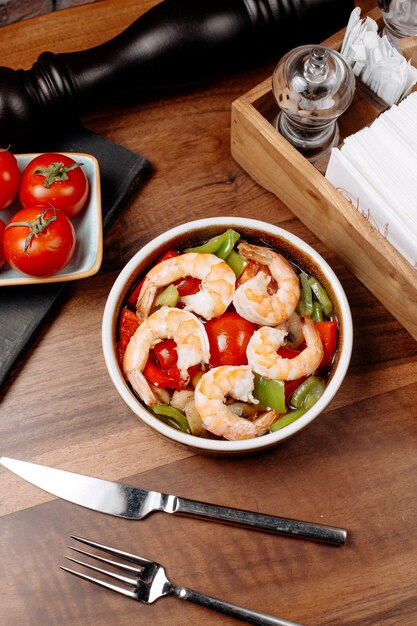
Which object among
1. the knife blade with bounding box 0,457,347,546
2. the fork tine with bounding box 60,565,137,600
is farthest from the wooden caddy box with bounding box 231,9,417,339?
the fork tine with bounding box 60,565,137,600

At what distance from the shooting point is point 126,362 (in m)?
1.05

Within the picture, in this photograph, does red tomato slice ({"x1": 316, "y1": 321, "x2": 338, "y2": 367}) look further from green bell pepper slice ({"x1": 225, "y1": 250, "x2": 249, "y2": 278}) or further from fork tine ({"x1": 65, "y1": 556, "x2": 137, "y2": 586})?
fork tine ({"x1": 65, "y1": 556, "x2": 137, "y2": 586})

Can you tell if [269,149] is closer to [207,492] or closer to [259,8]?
[259,8]

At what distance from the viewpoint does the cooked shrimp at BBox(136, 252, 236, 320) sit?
107cm

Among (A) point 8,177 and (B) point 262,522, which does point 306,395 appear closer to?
(B) point 262,522

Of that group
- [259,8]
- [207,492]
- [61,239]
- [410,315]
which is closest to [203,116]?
[259,8]

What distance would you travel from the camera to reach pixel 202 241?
1.15m

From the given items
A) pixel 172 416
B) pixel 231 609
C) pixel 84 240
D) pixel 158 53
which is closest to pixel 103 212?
pixel 84 240

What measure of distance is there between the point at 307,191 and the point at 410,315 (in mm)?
252

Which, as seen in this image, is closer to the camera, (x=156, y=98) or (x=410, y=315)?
(x=410, y=315)

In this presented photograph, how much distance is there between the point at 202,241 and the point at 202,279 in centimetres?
9

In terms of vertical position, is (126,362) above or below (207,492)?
above

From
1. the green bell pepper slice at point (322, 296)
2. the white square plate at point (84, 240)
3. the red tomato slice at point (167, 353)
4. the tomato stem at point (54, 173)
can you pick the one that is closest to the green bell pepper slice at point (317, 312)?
the green bell pepper slice at point (322, 296)

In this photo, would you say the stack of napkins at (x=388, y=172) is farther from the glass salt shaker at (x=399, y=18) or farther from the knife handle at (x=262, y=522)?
the knife handle at (x=262, y=522)
